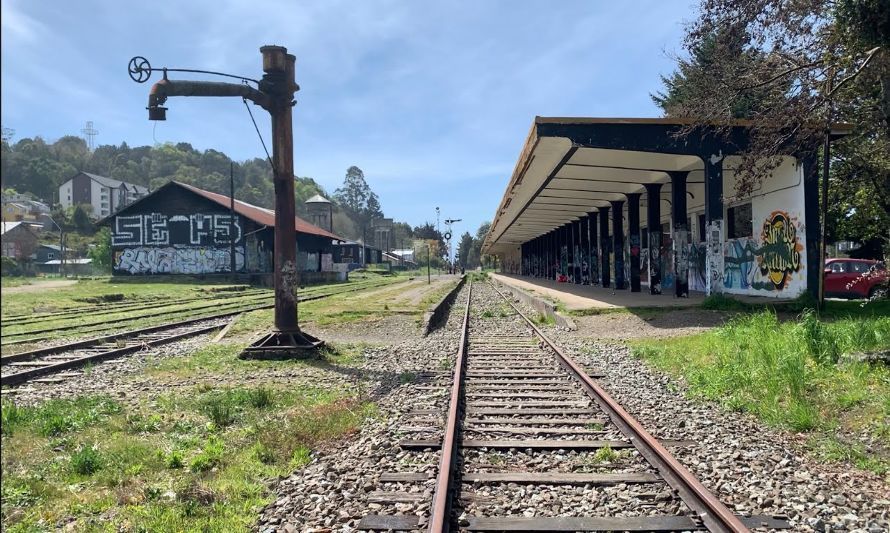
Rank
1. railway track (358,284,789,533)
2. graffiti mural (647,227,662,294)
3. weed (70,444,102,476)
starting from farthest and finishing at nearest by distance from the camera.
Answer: graffiti mural (647,227,662,294) → weed (70,444,102,476) → railway track (358,284,789,533)

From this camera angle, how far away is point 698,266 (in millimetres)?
25109

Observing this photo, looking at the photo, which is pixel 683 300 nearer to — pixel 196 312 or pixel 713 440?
pixel 713 440

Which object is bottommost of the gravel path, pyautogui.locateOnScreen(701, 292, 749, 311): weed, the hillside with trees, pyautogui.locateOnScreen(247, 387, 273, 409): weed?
the gravel path

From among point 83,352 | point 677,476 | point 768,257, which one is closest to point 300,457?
point 677,476

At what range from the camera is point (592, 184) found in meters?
25.5

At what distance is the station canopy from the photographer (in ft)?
57.1

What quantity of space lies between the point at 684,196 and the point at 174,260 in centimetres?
4195

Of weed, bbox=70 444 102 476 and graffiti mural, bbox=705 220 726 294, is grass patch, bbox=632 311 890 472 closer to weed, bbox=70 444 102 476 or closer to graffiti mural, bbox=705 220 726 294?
weed, bbox=70 444 102 476

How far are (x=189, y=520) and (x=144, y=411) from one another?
3.82 meters

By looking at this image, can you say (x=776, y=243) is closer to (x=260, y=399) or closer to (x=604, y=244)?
(x=604, y=244)

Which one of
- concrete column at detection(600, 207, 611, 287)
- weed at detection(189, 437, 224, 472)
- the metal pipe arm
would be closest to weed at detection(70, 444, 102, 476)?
weed at detection(189, 437, 224, 472)

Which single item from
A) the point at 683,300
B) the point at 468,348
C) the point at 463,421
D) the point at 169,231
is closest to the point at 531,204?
the point at 683,300

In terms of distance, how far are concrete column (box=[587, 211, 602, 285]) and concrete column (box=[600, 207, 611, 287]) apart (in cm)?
201

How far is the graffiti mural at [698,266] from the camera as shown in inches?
962
